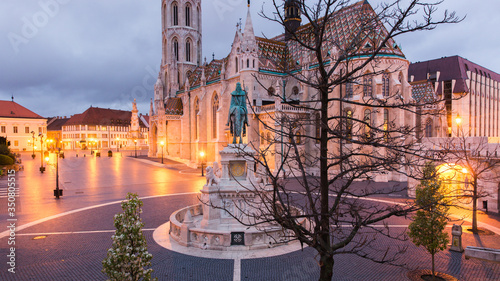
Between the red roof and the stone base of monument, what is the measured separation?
81667 millimetres

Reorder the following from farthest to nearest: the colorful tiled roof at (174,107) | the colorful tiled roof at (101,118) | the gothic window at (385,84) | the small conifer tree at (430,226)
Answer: the colorful tiled roof at (101,118) → the colorful tiled roof at (174,107) → the gothic window at (385,84) → the small conifer tree at (430,226)

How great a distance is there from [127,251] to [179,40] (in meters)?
55.5

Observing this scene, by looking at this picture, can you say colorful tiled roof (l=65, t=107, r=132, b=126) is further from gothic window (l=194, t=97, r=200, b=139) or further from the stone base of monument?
the stone base of monument

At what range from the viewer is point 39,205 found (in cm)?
1889

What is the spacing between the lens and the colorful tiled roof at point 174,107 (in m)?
53.9

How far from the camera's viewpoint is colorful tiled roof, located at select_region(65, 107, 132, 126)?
309ft

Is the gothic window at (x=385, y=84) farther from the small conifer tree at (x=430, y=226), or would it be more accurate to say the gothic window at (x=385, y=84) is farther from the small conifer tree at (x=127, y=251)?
the small conifer tree at (x=127, y=251)

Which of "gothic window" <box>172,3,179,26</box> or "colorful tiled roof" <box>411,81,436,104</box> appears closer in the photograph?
"colorful tiled roof" <box>411,81,436,104</box>

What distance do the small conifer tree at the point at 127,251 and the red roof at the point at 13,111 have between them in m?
88.1

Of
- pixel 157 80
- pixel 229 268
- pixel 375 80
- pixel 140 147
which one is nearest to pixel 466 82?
pixel 375 80

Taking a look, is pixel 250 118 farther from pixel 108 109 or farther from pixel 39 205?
pixel 108 109

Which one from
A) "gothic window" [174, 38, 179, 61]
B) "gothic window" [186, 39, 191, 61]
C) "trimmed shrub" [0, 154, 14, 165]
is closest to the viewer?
"trimmed shrub" [0, 154, 14, 165]

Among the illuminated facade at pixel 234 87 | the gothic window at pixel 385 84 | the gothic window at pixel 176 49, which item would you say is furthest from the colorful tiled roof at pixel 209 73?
the gothic window at pixel 385 84

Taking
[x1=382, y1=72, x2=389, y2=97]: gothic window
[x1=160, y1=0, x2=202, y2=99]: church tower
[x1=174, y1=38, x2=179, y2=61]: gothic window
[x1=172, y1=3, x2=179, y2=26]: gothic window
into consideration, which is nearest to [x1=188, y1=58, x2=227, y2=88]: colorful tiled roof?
[x1=160, y1=0, x2=202, y2=99]: church tower
